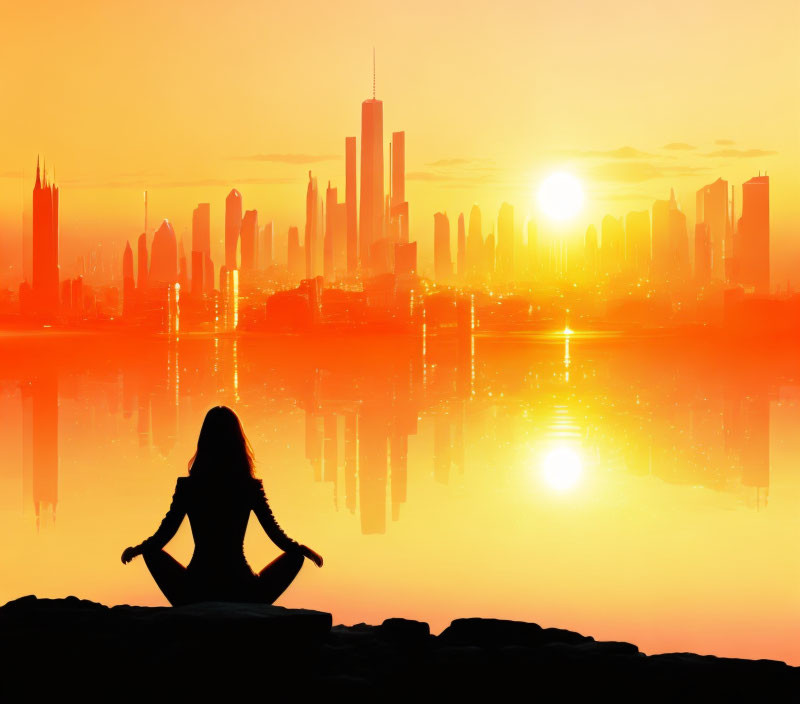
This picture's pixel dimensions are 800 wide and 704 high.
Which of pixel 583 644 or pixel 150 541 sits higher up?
pixel 150 541

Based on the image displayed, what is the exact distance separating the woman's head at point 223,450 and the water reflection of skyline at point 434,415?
9801 mm

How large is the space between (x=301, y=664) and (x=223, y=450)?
136cm

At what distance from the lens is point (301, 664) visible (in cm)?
621

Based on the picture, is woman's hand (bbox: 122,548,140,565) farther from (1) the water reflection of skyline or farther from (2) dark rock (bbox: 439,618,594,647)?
(1) the water reflection of skyline

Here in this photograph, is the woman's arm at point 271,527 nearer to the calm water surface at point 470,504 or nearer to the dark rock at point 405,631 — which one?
the dark rock at point 405,631

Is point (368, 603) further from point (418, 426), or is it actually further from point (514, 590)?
point (418, 426)

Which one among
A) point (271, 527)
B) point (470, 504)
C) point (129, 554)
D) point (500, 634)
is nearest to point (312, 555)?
point (271, 527)

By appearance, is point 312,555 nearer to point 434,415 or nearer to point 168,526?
point 168,526

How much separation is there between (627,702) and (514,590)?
22.8 ft

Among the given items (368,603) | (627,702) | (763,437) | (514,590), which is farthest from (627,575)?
(763,437)

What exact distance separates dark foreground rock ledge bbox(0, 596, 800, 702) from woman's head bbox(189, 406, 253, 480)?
0.83 meters

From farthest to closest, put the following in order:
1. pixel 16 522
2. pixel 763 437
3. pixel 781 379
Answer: pixel 781 379 → pixel 763 437 → pixel 16 522

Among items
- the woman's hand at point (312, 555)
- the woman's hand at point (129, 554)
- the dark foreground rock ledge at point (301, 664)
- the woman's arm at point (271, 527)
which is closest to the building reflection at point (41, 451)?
the woman's hand at point (129, 554)

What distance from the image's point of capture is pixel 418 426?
3484cm
